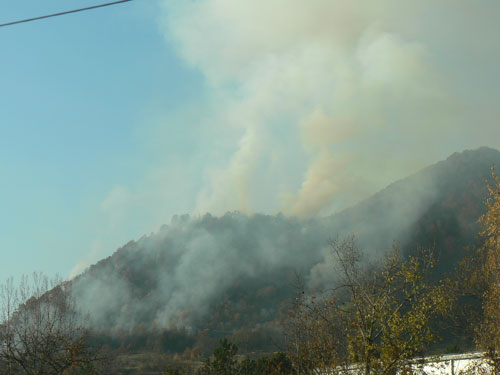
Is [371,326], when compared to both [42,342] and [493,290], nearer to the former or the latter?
[493,290]

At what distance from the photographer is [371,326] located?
873 inches

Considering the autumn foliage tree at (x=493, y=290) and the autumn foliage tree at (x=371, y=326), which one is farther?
the autumn foliage tree at (x=493, y=290)

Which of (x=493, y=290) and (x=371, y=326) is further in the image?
(x=493, y=290)

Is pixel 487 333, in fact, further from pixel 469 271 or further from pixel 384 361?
pixel 469 271

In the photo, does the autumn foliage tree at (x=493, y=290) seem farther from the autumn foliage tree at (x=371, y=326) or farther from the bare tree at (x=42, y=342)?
the bare tree at (x=42, y=342)

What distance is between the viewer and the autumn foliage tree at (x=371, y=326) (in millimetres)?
20688

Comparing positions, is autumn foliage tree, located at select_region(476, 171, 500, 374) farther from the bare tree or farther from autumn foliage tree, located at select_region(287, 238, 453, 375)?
the bare tree

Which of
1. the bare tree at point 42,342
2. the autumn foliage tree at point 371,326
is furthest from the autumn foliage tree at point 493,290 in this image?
the bare tree at point 42,342

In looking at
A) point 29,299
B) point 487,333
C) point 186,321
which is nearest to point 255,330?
point 186,321

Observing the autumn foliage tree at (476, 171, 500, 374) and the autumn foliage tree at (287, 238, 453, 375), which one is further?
the autumn foliage tree at (476, 171, 500, 374)

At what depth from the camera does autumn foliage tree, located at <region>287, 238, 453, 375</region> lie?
2069 centimetres

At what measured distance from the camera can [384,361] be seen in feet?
67.5

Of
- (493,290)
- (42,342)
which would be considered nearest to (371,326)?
(493,290)

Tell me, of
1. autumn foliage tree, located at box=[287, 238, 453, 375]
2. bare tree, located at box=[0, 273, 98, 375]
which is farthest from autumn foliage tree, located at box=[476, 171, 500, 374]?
bare tree, located at box=[0, 273, 98, 375]
